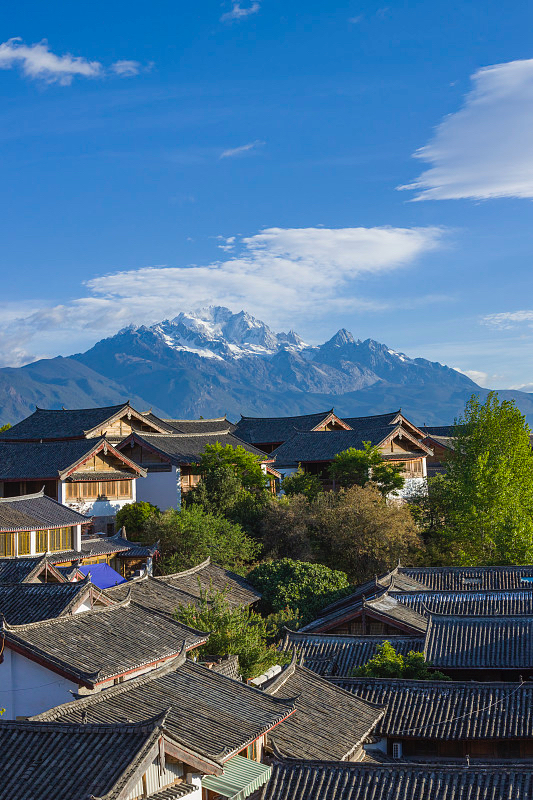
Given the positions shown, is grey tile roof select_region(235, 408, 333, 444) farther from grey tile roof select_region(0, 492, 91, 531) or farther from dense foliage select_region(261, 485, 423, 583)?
grey tile roof select_region(0, 492, 91, 531)

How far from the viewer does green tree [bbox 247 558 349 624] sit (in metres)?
33.1

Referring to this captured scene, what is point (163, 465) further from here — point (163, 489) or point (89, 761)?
point (89, 761)

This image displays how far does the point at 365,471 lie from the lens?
46406 mm

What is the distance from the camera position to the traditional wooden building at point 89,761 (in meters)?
11.2

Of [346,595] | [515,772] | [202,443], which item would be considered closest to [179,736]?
[515,772]

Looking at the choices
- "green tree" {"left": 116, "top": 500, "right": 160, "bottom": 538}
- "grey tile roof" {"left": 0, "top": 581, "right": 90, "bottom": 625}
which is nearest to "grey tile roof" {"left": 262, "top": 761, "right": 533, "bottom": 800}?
"grey tile roof" {"left": 0, "top": 581, "right": 90, "bottom": 625}

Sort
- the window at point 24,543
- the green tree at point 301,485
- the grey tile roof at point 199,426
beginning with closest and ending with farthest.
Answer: the window at point 24,543
the green tree at point 301,485
the grey tile roof at point 199,426

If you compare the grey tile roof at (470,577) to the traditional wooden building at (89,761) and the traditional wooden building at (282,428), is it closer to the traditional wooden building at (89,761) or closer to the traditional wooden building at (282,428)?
the traditional wooden building at (282,428)

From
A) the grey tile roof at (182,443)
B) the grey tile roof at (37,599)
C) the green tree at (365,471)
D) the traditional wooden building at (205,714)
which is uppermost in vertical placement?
the grey tile roof at (182,443)

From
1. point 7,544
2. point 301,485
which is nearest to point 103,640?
point 7,544

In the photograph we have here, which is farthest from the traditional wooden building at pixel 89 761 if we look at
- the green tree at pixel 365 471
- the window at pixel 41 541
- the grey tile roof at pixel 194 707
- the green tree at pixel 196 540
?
the green tree at pixel 365 471

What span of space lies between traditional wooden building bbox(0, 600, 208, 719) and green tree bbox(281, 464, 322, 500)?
84.6ft

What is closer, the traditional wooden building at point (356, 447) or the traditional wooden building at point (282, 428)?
the traditional wooden building at point (356, 447)

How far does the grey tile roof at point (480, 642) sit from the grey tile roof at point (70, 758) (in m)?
16.3
